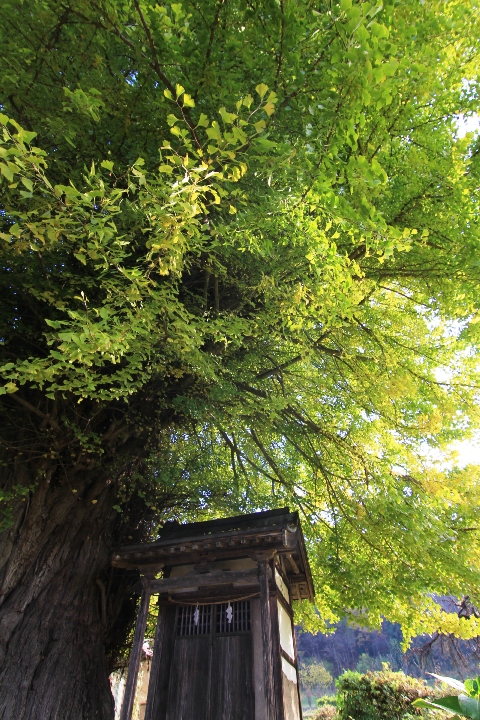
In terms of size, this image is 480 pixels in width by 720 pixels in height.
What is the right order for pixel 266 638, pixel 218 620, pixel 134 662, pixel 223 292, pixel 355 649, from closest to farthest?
pixel 266 638
pixel 134 662
pixel 218 620
pixel 223 292
pixel 355 649

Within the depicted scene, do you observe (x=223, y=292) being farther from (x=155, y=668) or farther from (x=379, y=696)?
(x=379, y=696)

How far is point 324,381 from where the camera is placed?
7.44 meters

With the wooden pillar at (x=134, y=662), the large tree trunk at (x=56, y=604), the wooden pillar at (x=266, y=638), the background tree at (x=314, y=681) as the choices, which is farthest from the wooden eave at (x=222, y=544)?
the background tree at (x=314, y=681)

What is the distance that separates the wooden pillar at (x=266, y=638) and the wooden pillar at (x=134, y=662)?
157 centimetres

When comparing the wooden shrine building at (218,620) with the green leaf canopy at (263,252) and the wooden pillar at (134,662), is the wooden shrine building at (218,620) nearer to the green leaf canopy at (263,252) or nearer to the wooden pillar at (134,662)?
the wooden pillar at (134,662)

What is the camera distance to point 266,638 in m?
4.87

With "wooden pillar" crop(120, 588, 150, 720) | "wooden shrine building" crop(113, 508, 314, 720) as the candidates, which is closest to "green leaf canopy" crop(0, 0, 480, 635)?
"wooden shrine building" crop(113, 508, 314, 720)

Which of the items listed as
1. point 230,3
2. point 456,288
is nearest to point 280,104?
point 230,3

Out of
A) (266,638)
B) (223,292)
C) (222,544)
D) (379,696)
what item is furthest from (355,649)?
(223,292)

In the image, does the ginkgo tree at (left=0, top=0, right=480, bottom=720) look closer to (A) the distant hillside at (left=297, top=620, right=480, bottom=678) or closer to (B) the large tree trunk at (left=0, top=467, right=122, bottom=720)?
(B) the large tree trunk at (left=0, top=467, right=122, bottom=720)

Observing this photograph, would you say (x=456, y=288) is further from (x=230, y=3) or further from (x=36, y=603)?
(x=36, y=603)

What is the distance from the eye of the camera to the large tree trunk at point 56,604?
15.9ft

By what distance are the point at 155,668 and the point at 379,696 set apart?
26.5ft

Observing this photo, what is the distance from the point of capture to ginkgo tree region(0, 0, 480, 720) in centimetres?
301
